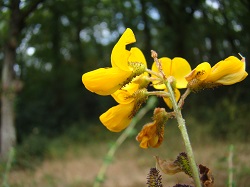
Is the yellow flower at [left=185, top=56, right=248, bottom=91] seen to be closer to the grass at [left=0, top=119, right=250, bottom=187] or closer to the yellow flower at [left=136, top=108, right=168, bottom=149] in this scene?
the yellow flower at [left=136, top=108, right=168, bottom=149]

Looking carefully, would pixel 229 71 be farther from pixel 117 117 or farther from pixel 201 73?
pixel 117 117

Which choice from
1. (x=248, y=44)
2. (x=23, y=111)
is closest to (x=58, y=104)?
(x=23, y=111)

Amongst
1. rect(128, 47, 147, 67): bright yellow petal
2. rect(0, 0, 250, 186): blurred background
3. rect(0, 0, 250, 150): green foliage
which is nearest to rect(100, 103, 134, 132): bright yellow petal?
rect(128, 47, 147, 67): bright yellow petal

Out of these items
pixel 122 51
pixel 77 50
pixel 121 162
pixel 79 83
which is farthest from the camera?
pixel 77 50

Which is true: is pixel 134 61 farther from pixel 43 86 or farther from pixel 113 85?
pixel 43 86

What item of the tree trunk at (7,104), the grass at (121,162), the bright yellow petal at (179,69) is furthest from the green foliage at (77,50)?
the bright yellow petal at (179,69)

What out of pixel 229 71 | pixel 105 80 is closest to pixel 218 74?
pixel 229 71

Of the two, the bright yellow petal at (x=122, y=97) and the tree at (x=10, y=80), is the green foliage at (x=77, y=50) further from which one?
the bright yellow petal at (x=122, y=97)
